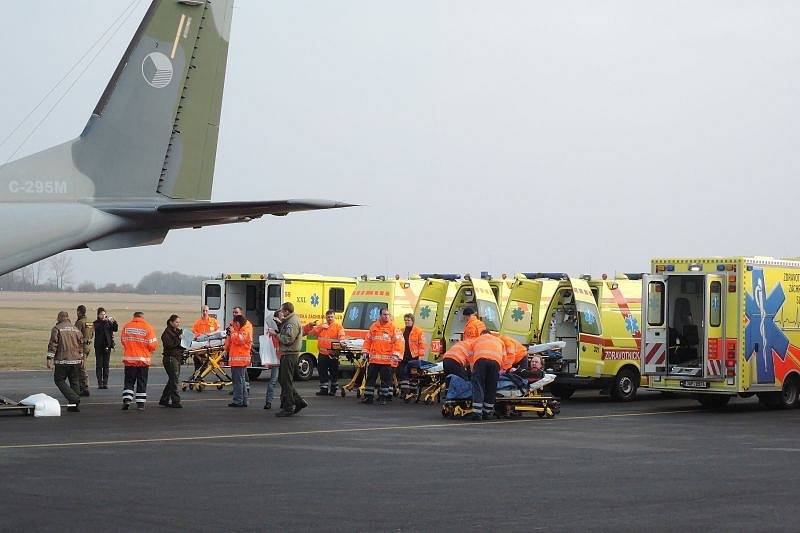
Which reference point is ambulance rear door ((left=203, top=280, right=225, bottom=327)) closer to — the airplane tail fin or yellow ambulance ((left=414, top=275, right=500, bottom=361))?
yellow ambulance ((left=414, top=275, right=500, bottom=361))

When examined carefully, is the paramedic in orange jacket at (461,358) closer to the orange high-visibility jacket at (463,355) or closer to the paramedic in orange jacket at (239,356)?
the orange high-visibility jacket at (463,355)

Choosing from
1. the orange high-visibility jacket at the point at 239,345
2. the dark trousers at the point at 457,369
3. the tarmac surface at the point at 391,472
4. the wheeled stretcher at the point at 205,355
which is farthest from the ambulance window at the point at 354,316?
the dark trousers at the point at 457,369

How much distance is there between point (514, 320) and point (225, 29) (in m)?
8.84

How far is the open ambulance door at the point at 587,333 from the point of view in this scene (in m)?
23.6

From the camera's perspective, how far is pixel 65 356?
19.8 metres

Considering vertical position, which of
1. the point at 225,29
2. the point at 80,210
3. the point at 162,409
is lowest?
the point at 162,409

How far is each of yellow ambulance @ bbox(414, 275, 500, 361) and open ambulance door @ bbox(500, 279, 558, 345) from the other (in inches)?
45.7

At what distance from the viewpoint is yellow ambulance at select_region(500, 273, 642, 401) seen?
23734mm

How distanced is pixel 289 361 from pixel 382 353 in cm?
300

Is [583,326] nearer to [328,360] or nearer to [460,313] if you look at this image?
[460,313]

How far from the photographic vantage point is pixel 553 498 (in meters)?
10.4

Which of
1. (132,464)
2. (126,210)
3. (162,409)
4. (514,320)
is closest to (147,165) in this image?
(126,210)

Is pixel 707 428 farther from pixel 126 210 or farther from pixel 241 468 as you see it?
pixel 126 210

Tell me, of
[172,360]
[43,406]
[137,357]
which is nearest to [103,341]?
[172,360]
